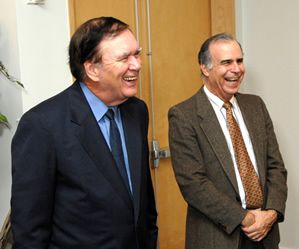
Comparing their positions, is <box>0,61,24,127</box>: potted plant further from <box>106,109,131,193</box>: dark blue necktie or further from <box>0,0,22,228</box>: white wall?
<box>106,109,131,193</box>: dark blue necktie

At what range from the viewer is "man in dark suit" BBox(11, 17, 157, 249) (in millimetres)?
1301

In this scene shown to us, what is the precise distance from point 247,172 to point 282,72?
1.55m

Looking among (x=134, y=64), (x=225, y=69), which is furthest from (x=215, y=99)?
(x=134, y=64)

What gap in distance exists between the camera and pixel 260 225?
1.88 metres

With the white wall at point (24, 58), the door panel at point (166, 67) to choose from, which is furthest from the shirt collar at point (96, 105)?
the door panel at point (166, 67)

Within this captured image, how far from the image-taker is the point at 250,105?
2.16m

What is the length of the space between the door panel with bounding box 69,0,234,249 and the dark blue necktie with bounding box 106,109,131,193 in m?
1.35

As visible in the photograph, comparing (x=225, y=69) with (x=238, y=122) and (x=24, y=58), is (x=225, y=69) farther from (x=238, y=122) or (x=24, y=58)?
(x=24, y=58)

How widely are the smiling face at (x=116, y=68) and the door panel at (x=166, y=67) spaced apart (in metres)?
1.35

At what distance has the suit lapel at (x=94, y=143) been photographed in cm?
137

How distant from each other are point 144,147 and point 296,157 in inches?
78.9

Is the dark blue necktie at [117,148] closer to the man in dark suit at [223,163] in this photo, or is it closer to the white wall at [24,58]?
the man in dark suit at [223,163]

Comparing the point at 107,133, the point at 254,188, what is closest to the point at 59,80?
the point at 107,133

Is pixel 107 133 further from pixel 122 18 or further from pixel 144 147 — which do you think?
pixel 122 18
